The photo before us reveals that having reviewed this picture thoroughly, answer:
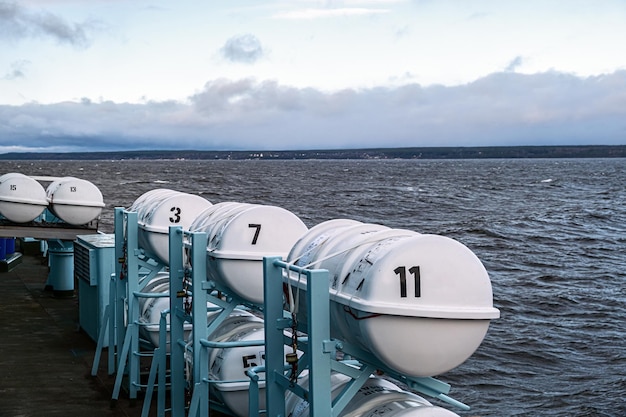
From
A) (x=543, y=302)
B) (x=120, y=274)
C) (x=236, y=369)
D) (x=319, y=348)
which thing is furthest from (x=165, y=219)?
(x=543, y=302)

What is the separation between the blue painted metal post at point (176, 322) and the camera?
376 inches

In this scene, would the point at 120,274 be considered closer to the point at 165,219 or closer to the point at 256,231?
the point at 165,219

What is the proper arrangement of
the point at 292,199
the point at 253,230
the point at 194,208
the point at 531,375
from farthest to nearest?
1. the point at 292,199
2. the point at 531,375
3. the point at 194,208
4. the point at 253,230

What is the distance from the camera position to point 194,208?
37.5 feet

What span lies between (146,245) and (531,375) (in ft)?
40.6

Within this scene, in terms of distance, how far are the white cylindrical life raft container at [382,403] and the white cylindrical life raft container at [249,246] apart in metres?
1.81

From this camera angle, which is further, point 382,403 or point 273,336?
point 273,336

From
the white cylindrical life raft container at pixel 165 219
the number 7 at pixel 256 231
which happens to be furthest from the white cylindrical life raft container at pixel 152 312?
the number 7 at pixel 256 231

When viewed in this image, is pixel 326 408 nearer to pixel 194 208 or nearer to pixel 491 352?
pixel 194 208

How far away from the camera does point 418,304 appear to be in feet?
18.7

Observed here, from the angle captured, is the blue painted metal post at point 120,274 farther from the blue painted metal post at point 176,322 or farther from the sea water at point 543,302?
the sea water at point 543,302

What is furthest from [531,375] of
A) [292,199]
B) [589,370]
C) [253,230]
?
[292,199]

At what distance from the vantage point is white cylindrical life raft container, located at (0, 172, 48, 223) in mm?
20094

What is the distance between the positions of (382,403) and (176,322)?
13.4 ft
